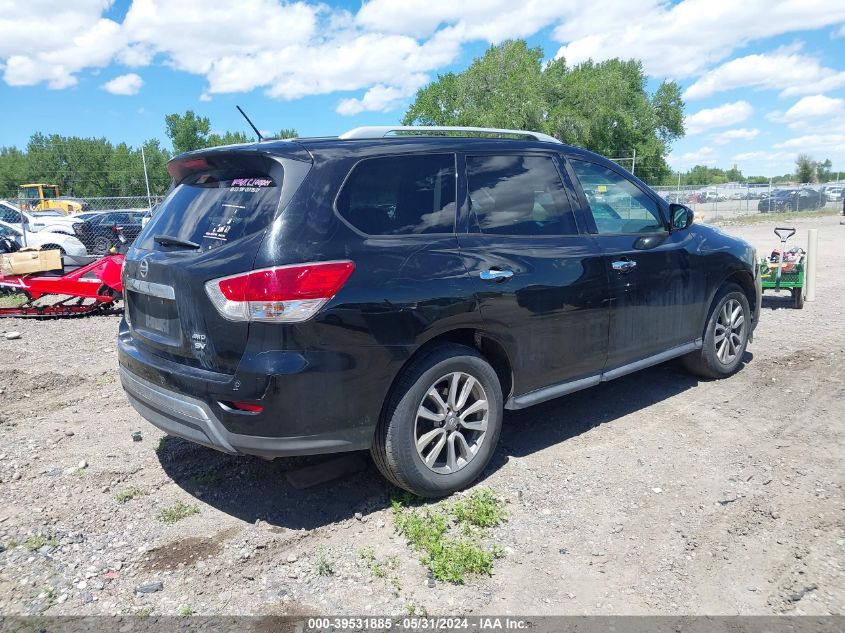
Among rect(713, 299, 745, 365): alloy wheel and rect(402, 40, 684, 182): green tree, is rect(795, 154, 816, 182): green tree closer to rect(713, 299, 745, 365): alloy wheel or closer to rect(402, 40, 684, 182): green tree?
rect(402, 40, 684, 182): green tree

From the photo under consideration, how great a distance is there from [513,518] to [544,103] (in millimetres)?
53548

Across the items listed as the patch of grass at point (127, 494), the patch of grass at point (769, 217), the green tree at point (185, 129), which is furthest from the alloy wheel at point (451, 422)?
the green tree at point (185, 129)

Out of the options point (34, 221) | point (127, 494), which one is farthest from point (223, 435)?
point (34, 221)

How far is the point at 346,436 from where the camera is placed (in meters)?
3.29

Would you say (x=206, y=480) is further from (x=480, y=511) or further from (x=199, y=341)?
(x=480, y=511)

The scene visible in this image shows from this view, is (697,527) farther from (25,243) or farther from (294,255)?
(25,243)

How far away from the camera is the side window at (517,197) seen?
393cm

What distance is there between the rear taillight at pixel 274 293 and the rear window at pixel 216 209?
0.28 m

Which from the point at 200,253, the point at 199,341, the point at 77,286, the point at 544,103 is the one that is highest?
the point at 544,103

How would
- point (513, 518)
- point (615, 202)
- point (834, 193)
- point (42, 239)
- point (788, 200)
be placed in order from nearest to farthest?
point (513, 518), point (615, 202), point (42, 239), point (788, 200), point (834, 193)

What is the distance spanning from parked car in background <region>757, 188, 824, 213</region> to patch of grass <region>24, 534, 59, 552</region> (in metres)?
44.4

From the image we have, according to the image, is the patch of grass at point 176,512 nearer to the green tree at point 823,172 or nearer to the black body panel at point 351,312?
the black body panel at point 351,312

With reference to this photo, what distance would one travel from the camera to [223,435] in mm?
3229

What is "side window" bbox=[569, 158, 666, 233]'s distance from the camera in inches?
181
